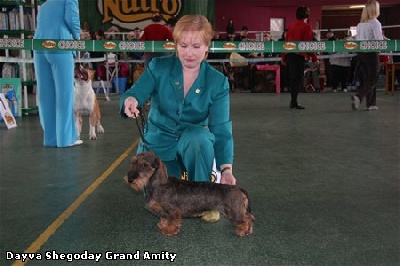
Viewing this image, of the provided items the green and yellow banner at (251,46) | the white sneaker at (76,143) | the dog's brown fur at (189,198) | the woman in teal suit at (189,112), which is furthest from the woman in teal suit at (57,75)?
the dog's brown fur at (189,198)

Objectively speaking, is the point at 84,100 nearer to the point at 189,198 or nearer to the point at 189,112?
the point at 189,112

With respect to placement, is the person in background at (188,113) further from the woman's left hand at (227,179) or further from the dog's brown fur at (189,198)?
the dog's brown fur at (189,198)

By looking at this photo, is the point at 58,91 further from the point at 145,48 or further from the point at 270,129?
the point at 270,129

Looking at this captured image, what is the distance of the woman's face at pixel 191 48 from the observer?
2885 millimetres

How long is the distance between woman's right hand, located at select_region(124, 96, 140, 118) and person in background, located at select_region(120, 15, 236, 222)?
0.20ft

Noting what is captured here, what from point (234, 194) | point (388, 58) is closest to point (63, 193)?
point (234, 194)

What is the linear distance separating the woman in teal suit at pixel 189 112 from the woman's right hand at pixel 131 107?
8 centimetres

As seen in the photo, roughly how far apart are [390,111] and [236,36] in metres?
9.35

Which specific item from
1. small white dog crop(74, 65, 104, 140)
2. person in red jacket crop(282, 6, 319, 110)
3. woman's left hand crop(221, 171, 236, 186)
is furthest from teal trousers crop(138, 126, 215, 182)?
person in red jacket crop(282, 6, 319, 110)

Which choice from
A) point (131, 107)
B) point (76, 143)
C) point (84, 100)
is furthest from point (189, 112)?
point (84, 100)

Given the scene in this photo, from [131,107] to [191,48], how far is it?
49 cm

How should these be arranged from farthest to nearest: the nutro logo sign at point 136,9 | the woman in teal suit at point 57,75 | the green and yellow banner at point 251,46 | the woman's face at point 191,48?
1. the nutro logo sign at point 136,9
2. the green and yellow banner at point 251,46
3. the woman in teal suit at point 57,75
4. the woman's face at point 191,48

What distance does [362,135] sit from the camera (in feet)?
22.9

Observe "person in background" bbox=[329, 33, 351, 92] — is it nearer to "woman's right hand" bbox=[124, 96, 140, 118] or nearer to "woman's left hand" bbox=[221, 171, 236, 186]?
"woman's left hand" bbox=[221, 171, 236, 186]
